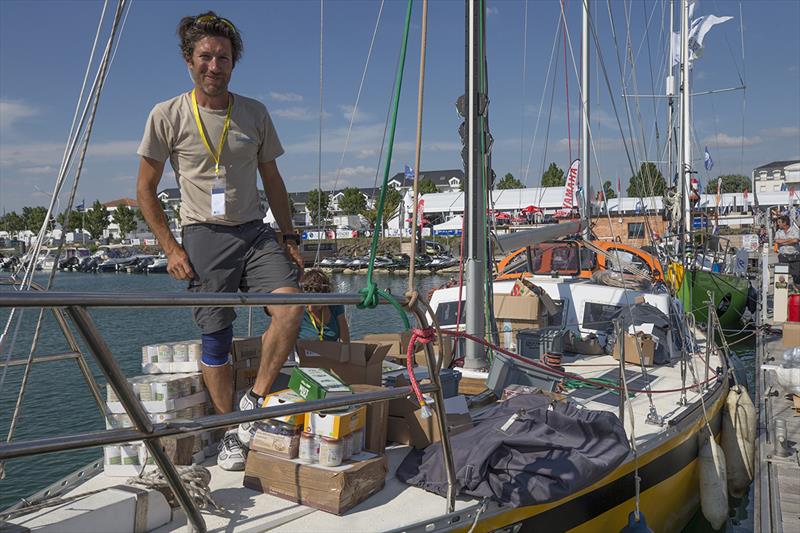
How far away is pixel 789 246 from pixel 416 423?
58.4 feet

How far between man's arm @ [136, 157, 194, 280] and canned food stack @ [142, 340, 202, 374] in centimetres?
50

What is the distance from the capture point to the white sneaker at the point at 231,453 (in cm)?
330

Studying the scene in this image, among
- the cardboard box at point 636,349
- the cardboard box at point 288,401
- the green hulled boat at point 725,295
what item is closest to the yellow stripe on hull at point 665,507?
the cardboard box at point 636,349

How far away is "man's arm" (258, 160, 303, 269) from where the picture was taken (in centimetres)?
380

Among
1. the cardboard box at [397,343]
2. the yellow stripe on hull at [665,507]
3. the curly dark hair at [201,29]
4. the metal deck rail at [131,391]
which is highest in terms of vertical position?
the curly dark hair at [201,29]

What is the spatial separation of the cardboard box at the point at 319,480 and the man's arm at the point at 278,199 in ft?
4.25

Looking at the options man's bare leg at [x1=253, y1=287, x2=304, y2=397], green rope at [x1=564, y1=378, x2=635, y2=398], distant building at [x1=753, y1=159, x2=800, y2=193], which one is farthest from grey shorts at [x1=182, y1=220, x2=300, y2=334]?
distant building at [x1=753, y1=159, x2=800, y2=193]

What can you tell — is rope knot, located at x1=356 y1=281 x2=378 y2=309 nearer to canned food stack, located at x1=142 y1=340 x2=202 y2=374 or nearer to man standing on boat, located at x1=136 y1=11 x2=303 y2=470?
man standing on boat, located at x1=136 y1=11 x2=303 y2=470

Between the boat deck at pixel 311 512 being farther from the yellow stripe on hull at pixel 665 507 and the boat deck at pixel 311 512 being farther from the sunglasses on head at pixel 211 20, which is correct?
the sunglasses on head at pixel 211 20

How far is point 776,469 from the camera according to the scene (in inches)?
240

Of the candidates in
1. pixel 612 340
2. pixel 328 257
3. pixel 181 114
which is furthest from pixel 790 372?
pixel 328 257

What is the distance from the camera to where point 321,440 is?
295cm

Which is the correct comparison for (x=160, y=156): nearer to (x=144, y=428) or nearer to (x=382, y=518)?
(x=144, y=428)

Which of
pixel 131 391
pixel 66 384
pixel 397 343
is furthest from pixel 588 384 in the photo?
pixel 66 384
